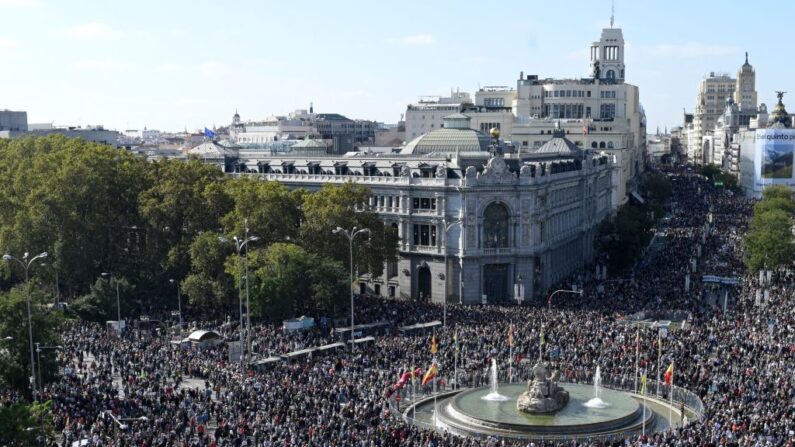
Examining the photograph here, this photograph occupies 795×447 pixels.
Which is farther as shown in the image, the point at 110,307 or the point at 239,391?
the point at 110,307

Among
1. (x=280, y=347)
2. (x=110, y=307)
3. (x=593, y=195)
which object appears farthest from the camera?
(x=593, y=195)

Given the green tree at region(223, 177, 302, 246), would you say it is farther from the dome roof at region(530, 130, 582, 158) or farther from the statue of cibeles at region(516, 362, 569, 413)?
the dome roof at region(530, 130, 582, 158)

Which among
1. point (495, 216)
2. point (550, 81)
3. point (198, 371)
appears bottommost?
point (198, 371)

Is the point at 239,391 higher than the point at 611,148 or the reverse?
the reverse

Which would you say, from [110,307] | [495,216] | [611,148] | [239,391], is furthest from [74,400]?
[611,148]

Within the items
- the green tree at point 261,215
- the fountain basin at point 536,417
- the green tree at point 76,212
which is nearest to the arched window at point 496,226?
the green tree at point 261,215

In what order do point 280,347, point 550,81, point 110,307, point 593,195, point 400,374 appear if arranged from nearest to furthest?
point 400,374 < point 280,347 < point 110,307 < point 593,195 < point 550,81

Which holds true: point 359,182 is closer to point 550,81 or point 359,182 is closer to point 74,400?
point 74,400
